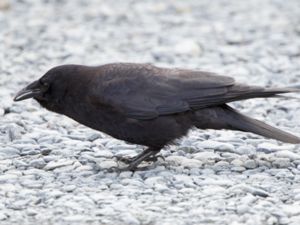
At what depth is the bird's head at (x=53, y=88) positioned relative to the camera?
25.4 ft

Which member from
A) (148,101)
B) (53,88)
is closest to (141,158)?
(148,101)

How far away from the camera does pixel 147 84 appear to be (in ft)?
25.1

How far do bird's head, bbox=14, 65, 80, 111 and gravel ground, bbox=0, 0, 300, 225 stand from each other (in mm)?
509

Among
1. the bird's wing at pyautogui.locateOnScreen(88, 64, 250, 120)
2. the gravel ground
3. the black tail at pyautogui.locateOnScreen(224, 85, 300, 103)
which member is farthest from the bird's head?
the black tail at pyautogui.locateOnScreen(224, 85, 300, 103)

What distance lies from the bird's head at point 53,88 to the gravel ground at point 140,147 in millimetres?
509

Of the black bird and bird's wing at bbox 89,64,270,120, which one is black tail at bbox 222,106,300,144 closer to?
the black bird

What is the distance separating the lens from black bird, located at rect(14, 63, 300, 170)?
7.52 metres

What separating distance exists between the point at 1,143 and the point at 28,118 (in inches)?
38.0

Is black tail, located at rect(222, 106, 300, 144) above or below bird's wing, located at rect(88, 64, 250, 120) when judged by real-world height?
below

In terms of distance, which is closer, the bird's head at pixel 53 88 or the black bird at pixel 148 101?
the black bird at pixel 148 101

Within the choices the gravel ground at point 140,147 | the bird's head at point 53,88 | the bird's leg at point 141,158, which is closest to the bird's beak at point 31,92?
the bird's head at point 53,88

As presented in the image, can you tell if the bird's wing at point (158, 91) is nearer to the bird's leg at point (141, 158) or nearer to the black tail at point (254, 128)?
the black tail at point (254, 128)

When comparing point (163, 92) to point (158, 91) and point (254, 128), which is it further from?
point (254, 128)

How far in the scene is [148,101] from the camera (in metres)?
7.61
